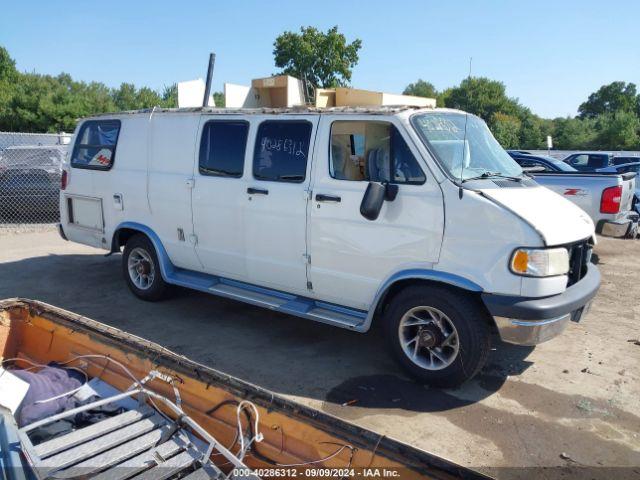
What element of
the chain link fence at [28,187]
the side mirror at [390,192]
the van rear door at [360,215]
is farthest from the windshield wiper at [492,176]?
the chain link fence at [28,187]

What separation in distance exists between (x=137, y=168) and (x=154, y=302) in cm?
162

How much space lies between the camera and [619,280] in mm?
8094

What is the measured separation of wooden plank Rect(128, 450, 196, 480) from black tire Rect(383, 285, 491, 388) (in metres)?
2.14

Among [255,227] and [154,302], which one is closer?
[255,227]

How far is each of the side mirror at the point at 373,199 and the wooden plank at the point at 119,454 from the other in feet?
7.32

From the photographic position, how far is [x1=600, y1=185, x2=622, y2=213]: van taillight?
8.24 meters

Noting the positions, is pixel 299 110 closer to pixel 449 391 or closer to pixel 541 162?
pixel 449 391

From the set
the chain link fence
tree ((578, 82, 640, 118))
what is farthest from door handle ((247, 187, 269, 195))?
tree ((578, 82, 640, 118))

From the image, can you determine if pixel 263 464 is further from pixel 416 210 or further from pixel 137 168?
pixel 137 168

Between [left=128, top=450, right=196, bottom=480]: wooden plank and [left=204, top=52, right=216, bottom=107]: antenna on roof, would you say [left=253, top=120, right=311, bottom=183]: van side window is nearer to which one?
[left=204, top=52, right=216, bottom=107]: antenna on roof

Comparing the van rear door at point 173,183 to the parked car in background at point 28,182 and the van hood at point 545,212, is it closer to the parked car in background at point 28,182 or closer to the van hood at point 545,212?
the van hood at point 545,212

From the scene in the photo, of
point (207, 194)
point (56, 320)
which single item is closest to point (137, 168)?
point (207, 194)

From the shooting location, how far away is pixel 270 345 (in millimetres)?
5410

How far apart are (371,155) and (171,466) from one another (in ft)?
9.67
